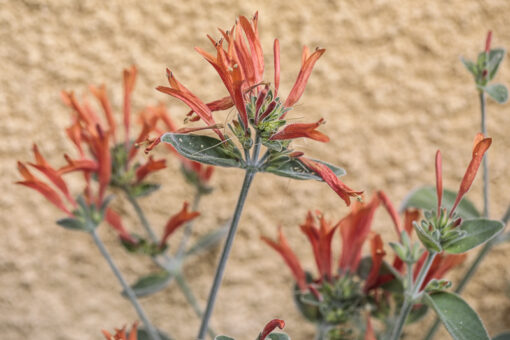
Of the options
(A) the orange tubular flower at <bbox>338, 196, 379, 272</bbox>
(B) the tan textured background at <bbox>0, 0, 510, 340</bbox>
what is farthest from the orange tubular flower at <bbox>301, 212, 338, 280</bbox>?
(B) the tan textured background at <bbox>0, 0, 510, 340</bbox>

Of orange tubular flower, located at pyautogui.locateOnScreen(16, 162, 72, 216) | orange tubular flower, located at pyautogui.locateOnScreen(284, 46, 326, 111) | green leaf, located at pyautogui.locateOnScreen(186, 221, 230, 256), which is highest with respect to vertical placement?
A: orange tubular flower, located at pyautogui.locateOnScreen(284, 46, 326, 111)

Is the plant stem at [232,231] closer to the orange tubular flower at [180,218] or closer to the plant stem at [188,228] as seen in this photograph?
the orange tubular flower at [180,218]

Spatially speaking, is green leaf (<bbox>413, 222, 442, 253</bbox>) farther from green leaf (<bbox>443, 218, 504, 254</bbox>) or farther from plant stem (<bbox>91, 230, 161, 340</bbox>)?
plant stem (<bbox>91, 230, 161, 340</bbox>)

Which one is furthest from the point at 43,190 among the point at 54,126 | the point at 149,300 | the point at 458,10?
the point at 458,10

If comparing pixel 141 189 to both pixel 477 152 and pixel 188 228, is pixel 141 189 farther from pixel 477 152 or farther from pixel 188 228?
pixel 477 152

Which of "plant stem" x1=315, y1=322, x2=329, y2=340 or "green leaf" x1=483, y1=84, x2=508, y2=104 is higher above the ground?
"green leaf" x1=483, y1=84, x2=508, y2=104

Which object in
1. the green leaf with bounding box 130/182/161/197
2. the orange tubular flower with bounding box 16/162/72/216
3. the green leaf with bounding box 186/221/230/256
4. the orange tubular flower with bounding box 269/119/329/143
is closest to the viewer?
the orange tubular flower with bounding box 269/119/329/143

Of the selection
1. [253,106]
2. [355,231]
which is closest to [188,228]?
[355,231]
